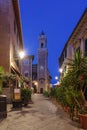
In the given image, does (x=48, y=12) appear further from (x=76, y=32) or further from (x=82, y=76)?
(x=82, y=76)

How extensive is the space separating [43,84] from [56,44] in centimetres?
12768

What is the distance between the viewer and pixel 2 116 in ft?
35.3

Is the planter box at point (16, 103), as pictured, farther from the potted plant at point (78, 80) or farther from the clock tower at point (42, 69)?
the clock tower at point (42, 69)

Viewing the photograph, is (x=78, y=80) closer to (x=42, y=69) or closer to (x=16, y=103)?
(x=16, y=103)

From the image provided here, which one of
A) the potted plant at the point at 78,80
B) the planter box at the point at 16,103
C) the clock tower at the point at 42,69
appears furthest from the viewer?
the clock tower at the point at 42,69

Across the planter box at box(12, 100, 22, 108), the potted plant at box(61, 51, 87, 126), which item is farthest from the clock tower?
the potted plant at box(61, 51, 87, 126)

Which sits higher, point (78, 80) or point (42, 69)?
point (42, 69)

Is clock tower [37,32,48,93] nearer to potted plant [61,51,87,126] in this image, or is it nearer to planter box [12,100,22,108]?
planter box [12,100,22,108]

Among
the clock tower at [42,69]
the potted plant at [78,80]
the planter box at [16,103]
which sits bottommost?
the planter box at [16,103]

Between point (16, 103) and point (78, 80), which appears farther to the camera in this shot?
point (16, 103)

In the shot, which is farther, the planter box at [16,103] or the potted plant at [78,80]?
the planter box at [16,103]

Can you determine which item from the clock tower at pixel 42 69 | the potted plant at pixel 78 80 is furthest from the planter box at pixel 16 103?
the clock tower at pixel 42 69

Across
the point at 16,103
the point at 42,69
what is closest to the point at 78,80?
the point at 16,103

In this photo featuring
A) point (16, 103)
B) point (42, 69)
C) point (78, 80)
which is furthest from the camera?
point (42, 69)
